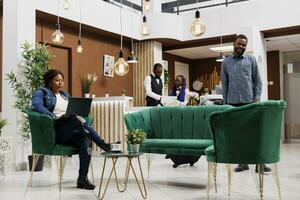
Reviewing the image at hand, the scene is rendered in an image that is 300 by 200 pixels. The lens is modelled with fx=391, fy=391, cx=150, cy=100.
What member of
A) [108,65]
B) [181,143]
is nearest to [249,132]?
[181,143]

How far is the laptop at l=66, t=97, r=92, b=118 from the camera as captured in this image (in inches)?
169

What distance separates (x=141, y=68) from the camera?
10945 millimetres

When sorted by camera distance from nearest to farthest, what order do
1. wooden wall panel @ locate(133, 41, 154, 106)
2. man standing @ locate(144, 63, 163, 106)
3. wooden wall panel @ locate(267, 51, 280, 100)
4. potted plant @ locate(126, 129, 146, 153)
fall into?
potted plant @ locate(126, 129, 146, 153)
man standing @ locate(144, 63, 163, 106)
wooden wall panel @ locate(133, 41, 154, 106)
wooden wall panel @ locate(267, 51, 280, 100)

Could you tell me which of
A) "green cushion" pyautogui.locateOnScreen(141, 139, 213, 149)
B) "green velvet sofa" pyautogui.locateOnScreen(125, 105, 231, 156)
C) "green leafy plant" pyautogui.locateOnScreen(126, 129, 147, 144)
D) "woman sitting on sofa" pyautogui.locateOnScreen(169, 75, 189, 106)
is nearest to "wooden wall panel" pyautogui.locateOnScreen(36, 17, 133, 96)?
"woman sitting on sofa" pyautogui.locateOnScreen(169, 75, 189, 106)

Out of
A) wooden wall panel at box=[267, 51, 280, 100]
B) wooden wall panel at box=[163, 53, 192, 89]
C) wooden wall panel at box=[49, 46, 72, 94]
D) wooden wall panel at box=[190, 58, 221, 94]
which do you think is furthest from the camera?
wooden wall panel at box=[190, 58, 221, 94]

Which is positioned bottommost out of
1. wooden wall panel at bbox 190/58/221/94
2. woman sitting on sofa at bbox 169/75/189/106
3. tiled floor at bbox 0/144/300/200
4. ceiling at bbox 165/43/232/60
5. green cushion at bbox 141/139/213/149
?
tiled floor at bbox 0/144/300/200

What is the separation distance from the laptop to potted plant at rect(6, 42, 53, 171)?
1.83m

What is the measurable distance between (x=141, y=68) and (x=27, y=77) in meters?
5.16

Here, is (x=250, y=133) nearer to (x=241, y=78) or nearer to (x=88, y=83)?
(x=241, y=78)

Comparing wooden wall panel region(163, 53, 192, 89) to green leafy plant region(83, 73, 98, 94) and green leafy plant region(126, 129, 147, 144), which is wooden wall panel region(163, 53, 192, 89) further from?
green leafy plant region(126, 129, 147, 144)

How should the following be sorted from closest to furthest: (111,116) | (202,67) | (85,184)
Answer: (85,184)
(111,116)
(202,67)

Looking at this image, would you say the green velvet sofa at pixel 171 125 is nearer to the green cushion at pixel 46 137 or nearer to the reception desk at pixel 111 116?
the green cushion at pixel 46 137

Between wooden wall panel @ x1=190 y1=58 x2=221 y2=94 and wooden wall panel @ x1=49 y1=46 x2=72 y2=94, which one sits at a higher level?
wooden wall panel @ x1=190 y1=58 x2=221 y2=94

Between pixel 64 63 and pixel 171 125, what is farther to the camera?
pixel 64 63
